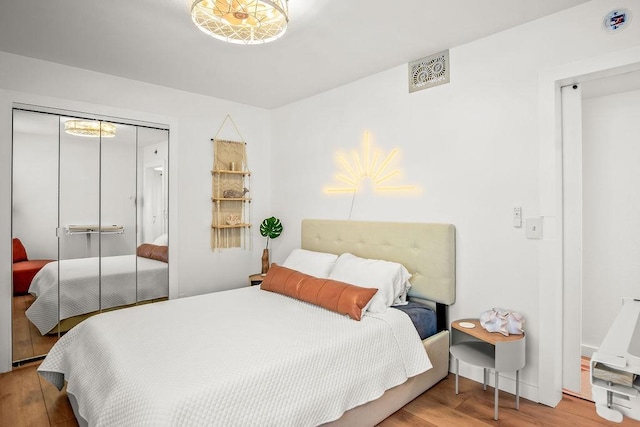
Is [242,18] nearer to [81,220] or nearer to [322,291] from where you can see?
[322,291]

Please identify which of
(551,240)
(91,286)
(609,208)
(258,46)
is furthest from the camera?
(91,286)

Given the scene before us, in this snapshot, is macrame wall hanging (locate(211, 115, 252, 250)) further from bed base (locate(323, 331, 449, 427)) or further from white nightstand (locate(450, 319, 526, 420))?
white nightstand (locate(450, 319, 526, 420))

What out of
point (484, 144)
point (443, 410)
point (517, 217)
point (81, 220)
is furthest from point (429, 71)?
point (81, 220)

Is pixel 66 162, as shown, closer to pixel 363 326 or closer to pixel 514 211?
pixel 363 326

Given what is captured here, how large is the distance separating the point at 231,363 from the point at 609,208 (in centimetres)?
305

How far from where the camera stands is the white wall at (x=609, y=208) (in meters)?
2.68

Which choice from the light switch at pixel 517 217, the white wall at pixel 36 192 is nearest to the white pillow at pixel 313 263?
the light switch at pixel 517 217

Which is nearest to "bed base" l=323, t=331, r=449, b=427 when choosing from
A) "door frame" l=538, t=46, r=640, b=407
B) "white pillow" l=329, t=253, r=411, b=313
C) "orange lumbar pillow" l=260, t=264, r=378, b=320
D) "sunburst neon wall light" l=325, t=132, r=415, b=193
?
"white pillow" l=329, t=253, r=411, b=313

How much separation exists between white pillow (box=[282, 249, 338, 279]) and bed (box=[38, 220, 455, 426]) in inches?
16.2

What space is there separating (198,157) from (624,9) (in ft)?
11.7

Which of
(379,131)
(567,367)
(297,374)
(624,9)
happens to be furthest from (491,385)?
(624,9)

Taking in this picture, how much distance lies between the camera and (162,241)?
3549mm

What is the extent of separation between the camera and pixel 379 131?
10.4ft

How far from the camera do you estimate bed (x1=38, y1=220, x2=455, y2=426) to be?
1.48m
